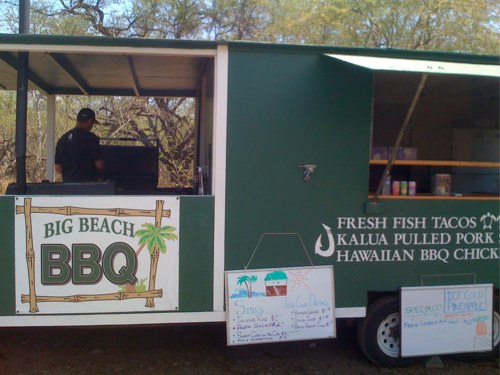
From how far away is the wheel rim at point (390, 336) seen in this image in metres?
3.97

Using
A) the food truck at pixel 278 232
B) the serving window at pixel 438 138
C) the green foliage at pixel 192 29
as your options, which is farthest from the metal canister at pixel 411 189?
the green foliage at pixel 192 29

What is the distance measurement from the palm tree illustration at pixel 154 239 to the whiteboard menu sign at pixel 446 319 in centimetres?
183

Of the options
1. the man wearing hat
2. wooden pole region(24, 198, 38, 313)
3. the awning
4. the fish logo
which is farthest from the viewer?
the man wearing hat

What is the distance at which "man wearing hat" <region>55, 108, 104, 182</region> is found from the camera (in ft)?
15.6

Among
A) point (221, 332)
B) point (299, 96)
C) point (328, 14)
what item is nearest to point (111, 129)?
point (328, 14)

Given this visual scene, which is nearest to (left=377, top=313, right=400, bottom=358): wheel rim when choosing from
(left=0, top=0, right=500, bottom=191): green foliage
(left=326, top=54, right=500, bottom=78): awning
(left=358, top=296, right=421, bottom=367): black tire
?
(left=358, top=296, right=421, bottom=367): black tire

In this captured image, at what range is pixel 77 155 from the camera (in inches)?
187

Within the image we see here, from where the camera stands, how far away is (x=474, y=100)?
186 inches

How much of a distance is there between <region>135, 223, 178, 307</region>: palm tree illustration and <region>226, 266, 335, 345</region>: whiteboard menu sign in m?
0.52

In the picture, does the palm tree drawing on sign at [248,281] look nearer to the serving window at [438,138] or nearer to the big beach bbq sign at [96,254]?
the big beach bbq sign at [96,254]

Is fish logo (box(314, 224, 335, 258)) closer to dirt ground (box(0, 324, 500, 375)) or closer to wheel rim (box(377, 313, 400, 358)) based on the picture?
wheel rim (box(377, 313, 400, 358))

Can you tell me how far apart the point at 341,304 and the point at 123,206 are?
179cm

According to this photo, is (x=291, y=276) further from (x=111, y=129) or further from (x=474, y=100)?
(x=111, y=129)

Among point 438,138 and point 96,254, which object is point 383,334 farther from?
point 96,254
